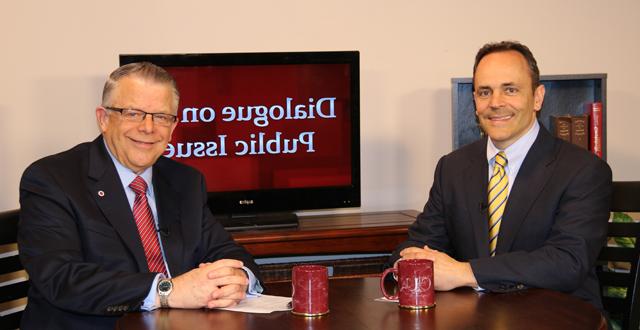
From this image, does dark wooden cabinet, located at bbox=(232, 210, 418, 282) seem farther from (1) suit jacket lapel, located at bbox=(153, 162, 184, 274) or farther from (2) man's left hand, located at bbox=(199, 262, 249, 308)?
(2) man's left hand, located at bbox=(199, 262, 249, 308)

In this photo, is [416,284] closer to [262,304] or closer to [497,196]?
[262,304]

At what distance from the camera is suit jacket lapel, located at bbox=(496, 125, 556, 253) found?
2920 millimetres

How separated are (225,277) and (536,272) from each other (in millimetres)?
895

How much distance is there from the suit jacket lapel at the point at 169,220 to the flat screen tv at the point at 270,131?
121 cm

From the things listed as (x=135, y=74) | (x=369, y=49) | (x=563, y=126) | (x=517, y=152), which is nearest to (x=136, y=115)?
(x=135, y=74)

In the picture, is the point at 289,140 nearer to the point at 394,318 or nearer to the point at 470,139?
the point at 470,139

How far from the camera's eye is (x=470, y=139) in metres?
4.66

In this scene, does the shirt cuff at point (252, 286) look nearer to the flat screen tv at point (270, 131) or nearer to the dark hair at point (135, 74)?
the dark hair at point (135, 74)

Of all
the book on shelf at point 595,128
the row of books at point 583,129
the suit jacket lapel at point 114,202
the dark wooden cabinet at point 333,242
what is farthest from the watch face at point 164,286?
the book on shelf at point 595,128

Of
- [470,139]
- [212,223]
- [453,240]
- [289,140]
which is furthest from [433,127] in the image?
[212,223]

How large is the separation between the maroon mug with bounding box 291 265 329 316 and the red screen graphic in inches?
78.6

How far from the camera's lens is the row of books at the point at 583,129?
4.53m

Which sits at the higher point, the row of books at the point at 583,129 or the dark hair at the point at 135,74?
the dark hair at the point at 135,74

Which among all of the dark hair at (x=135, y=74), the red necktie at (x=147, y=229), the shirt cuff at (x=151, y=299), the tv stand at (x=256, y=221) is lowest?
the tv stand at (x=256, y=221)
